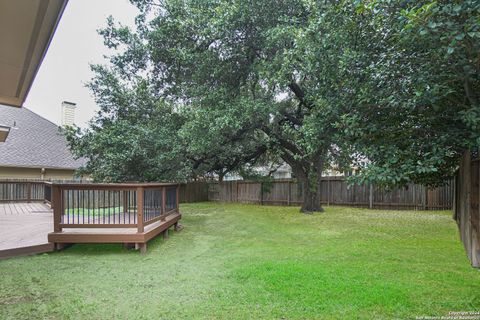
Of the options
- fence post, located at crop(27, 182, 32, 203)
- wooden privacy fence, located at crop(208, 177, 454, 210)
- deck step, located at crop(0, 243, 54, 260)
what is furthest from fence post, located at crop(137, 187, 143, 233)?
fence post, located at crop(27, 182, 32, 203)

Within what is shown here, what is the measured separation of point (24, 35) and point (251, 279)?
144 inches

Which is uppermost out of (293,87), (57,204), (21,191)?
(293,87)

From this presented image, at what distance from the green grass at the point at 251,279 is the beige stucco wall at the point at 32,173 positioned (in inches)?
404

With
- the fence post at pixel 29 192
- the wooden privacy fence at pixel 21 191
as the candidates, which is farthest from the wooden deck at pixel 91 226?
the fence post at pixel 29 192

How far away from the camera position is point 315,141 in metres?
6.05

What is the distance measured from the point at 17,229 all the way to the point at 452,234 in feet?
32.7

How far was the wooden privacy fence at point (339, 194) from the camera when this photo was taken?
1133cm

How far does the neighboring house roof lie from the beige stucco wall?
39 centimetres

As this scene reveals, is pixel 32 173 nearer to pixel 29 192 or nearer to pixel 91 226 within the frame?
pixel 29 192

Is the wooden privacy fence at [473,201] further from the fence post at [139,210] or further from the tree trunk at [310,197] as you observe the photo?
the tree trunk at [310,197]

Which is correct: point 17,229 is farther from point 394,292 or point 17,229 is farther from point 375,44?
point 375,44

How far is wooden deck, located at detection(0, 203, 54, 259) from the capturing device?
515cm

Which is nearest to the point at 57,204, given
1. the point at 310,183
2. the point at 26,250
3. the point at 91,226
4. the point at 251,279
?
the point at 91,226

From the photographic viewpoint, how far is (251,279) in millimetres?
3938
